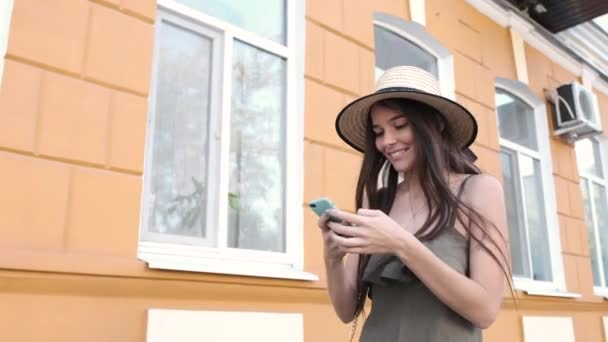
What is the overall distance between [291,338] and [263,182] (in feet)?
2.86

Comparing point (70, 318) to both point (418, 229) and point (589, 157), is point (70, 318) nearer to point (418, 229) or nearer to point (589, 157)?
point (418, 229)

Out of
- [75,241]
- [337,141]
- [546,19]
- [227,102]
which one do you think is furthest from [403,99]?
[546,19]

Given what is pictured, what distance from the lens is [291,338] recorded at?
289 cm

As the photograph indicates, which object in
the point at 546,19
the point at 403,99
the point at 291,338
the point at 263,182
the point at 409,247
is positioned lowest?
the point at 291,338

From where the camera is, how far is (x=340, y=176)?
341 cm

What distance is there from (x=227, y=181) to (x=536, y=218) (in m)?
3.86

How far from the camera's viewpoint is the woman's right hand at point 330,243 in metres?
1.29

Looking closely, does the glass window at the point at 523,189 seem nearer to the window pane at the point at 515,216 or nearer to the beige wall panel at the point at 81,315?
the window pane at the point at 515,216

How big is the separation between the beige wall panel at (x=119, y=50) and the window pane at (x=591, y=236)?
5.44 meters


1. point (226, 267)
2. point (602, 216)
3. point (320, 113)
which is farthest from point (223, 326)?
point (602, 216)

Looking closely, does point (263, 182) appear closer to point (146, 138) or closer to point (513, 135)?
point (146, 138)

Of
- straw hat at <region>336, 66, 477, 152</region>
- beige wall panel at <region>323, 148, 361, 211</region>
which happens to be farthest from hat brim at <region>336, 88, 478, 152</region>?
beige wall panel at <region>323, 148, 361, 211</region>

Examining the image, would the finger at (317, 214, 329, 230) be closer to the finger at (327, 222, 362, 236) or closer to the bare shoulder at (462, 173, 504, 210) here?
the finger at (327, 222, 362, 236)

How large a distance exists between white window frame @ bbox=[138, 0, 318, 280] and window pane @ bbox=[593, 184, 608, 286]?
191 inches
